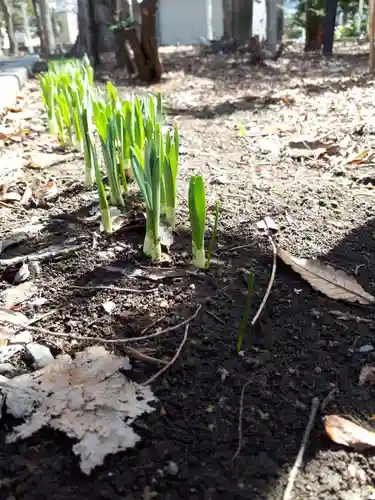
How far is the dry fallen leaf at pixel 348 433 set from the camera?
3.01 feet

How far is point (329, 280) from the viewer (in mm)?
1399

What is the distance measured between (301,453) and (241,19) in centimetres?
1036

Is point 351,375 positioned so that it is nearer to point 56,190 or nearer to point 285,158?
point 56,190

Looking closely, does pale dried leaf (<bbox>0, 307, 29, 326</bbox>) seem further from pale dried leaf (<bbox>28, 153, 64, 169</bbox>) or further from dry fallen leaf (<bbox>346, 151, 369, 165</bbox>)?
dry fallen leaf (<bbox>346, 151, 369, 165</bbox>)

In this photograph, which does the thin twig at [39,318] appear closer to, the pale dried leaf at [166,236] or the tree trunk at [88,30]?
the pale dried leaf at [166,236]

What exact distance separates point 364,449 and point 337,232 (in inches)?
35.2

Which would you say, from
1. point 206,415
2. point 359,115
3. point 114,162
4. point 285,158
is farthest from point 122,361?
point 359,115

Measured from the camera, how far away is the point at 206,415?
38.9 inches

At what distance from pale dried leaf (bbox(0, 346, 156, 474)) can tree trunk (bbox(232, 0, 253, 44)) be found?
9.86 meters

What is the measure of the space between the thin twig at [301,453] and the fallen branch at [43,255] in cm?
Result: 85

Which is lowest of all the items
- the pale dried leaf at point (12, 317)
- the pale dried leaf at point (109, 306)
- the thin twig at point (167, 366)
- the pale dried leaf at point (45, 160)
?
the thin twig at point (167, 366)

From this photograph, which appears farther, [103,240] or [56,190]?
[56,190]

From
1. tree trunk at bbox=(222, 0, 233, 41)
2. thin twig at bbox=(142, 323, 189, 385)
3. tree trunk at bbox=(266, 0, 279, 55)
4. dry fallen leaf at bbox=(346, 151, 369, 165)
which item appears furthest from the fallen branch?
tree trunk at bbox=(222, 0, 233, 41)

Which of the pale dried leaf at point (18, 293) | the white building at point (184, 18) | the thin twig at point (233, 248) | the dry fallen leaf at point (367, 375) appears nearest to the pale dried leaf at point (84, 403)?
the pale dried leaf at point (18, 293)
